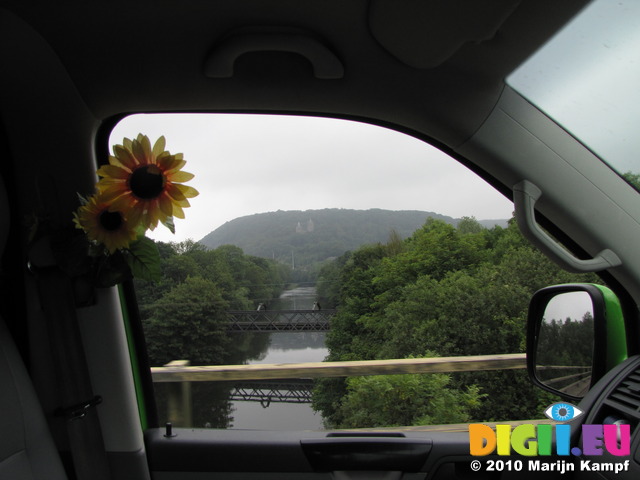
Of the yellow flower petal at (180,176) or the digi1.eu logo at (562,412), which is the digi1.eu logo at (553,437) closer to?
the digi1.eu logo at (562,412)

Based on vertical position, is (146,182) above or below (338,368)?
above

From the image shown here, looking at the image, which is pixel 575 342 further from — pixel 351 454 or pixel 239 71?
pixel 239 71

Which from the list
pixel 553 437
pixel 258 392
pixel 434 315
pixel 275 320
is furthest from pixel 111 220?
pixel 434 315

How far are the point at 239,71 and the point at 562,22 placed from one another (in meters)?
0.89

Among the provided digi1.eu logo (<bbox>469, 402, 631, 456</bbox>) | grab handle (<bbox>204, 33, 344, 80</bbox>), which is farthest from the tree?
digi1.eu logo (<bbox>469, 402, 631, 456</bbox>)

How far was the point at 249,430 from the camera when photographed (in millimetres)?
1666

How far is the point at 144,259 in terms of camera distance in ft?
4.57

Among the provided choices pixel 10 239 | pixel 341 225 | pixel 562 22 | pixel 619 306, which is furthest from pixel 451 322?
pixel 10 239

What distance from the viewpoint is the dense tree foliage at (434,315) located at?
6.98 feet

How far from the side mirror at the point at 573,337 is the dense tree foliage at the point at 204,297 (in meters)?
1.10

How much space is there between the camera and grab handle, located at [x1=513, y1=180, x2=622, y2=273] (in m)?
1.13

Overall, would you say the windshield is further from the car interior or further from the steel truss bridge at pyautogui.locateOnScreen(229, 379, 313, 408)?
the steel truss bridge at pyautogui.locateOnScreen(229, 379, 313, 408)

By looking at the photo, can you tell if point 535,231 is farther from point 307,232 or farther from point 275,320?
Result: point 275,320

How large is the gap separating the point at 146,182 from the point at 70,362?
63cm
